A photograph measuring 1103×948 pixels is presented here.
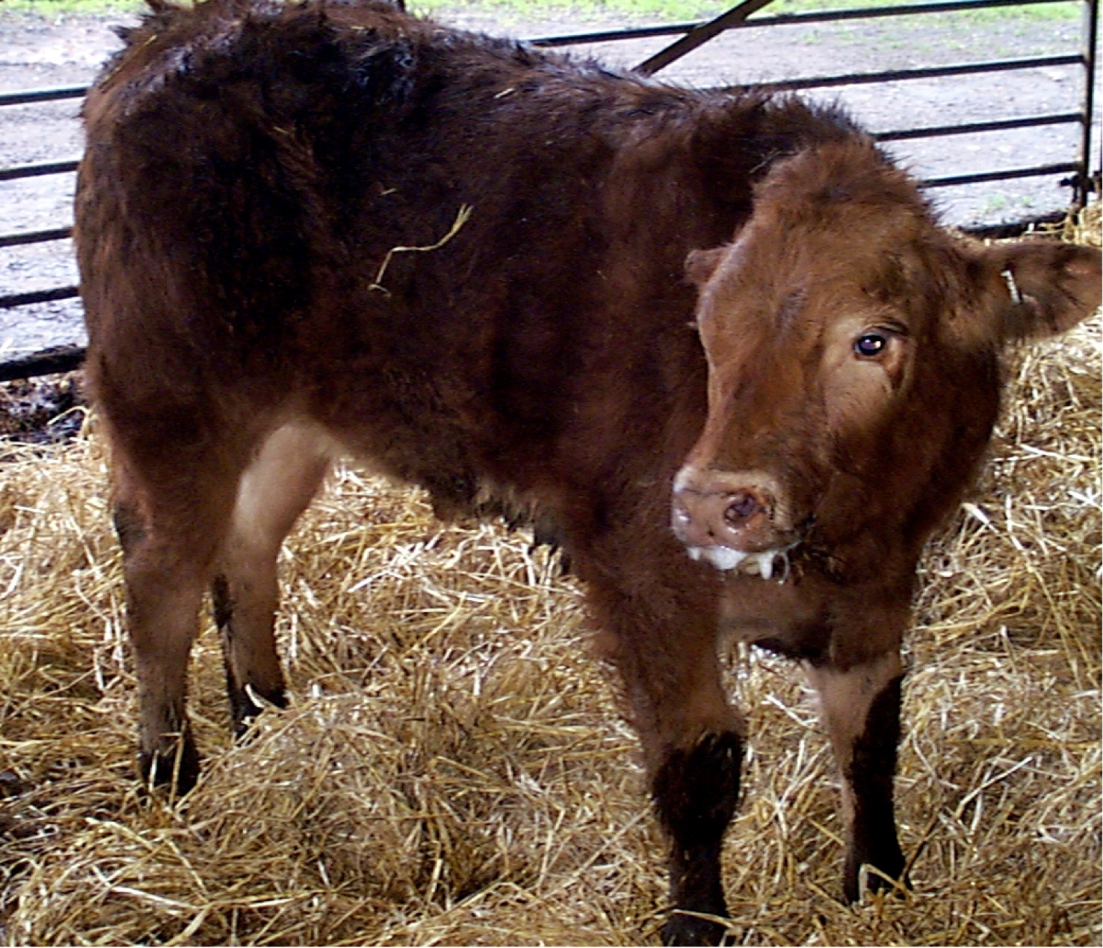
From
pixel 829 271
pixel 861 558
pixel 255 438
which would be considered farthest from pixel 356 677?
pixel 829 271

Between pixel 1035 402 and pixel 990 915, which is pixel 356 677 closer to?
pixel 990 915

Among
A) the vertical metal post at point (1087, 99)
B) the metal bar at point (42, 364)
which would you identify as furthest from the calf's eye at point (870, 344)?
the vertical metal post at point (1087, 99)

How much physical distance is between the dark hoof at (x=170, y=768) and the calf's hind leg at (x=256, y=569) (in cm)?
22

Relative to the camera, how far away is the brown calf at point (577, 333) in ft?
7.28

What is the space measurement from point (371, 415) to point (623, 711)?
87 cm

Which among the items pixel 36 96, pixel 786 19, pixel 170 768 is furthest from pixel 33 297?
pixel 786 19

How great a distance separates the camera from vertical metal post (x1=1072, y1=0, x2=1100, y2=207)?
19.6ft

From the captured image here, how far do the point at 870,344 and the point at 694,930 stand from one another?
1358 mm

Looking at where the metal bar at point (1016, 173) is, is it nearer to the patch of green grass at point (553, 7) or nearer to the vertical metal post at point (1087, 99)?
the vertical metal post at point (1087, 99)

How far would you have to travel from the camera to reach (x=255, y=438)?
3223 millimetres

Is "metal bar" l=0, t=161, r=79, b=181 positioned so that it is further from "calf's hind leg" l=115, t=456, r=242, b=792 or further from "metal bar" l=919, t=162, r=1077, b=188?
"metal bar" l=919, t=162, r=1077, b=188

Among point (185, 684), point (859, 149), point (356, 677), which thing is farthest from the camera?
point (356, 677)

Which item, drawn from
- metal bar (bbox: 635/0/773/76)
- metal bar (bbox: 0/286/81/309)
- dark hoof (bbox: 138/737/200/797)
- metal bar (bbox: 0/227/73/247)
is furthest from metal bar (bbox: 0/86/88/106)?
dark hoof (bbox: 138/737/200/797)

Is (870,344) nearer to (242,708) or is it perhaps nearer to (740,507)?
(740,507)
